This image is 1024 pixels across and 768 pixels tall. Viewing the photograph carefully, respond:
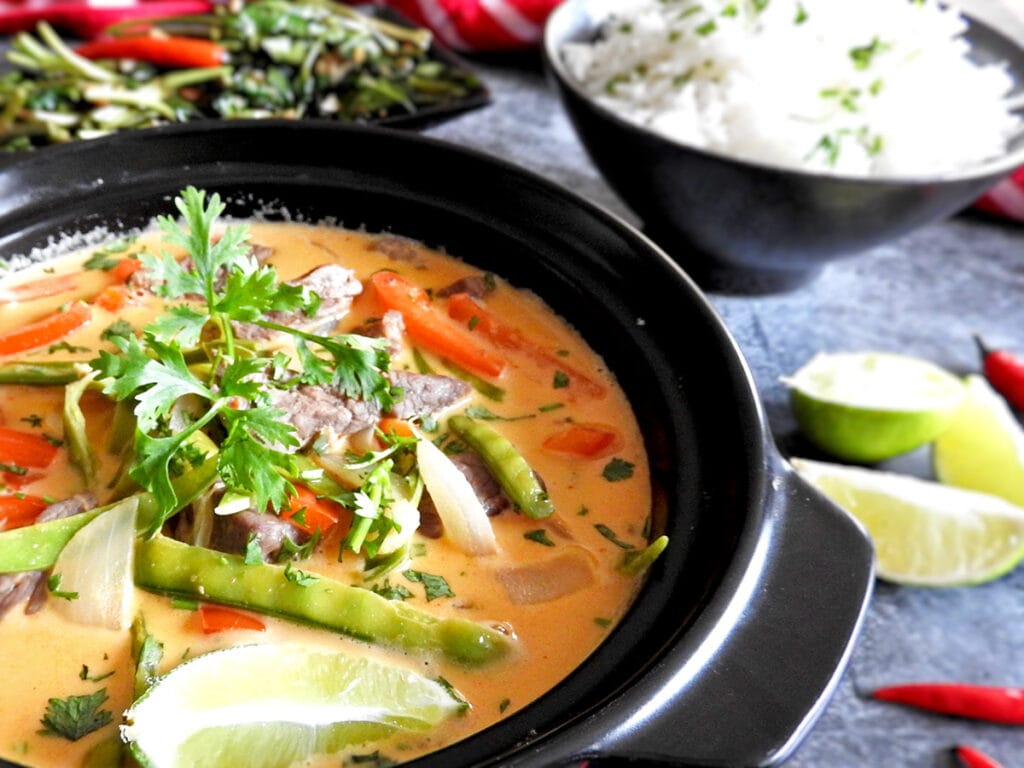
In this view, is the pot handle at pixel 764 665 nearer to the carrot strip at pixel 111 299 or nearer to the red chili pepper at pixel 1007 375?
the carrot strip at pixel 111 299

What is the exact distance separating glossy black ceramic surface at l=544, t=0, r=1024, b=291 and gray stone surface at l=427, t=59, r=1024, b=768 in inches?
8.7

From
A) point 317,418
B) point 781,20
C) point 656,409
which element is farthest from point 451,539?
point 781,20

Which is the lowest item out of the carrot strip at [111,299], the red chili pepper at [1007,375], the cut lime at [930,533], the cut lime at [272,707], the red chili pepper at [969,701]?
the red chili pepper at [969,701]

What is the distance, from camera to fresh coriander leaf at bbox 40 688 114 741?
133cm

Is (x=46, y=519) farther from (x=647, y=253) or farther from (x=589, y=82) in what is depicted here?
(x=589, y=82)

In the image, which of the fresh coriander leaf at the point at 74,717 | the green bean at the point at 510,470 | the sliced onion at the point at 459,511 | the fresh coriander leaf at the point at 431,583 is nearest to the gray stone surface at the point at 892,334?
the green bean at the point at 510,470

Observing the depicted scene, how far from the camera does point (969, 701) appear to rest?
2338 millimetres

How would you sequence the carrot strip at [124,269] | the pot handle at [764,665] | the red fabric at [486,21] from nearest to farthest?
the pot handle at [764,665]
the carrot strip at [124,269]
the red fabric at [486,21]

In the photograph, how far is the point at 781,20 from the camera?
320 cm

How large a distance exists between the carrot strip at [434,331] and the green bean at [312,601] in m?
0.64

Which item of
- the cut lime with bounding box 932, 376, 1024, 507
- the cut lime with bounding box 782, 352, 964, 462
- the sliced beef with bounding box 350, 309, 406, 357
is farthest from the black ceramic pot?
the cut lime with bounding box 932, 376, 1024, 507

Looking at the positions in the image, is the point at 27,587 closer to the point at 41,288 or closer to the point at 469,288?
the point at 41,288

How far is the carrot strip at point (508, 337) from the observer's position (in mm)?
1985

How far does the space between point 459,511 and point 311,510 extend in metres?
0.24
